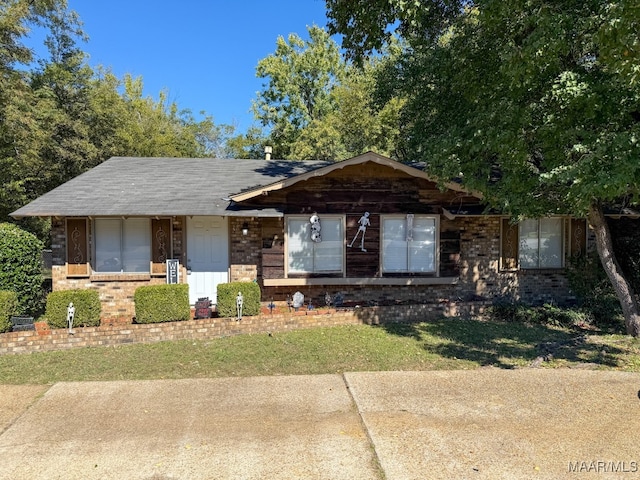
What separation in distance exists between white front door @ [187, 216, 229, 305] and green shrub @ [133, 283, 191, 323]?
2189 millimetres

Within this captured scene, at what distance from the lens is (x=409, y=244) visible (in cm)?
1109

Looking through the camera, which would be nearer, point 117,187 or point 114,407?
point 114,407

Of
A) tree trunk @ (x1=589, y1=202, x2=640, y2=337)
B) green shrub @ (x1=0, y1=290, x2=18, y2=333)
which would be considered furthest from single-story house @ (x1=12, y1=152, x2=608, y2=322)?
tree trunk @ (x1=589, y1=202, x2=640, y2=337)

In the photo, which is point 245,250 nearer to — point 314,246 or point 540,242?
point 314,246

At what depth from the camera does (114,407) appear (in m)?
4.96

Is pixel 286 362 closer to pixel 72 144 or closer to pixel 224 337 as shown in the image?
pixel 224 337

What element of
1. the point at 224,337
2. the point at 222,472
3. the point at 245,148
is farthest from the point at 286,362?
the point at 245,148

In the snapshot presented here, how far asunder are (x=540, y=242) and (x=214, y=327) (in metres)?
9.04

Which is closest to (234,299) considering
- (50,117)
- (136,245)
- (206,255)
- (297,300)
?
(297,300)

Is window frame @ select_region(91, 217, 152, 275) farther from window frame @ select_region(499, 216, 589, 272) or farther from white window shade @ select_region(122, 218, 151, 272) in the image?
window frame @ select_region(499, 216, 589, 272)

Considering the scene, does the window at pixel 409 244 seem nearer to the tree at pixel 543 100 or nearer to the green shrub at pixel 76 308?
the tree at pixel 543 100

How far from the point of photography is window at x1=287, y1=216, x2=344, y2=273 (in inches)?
423

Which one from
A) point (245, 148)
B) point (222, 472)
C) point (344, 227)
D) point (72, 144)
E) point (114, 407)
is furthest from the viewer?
point (245, 148)

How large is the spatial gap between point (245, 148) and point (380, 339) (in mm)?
28113
